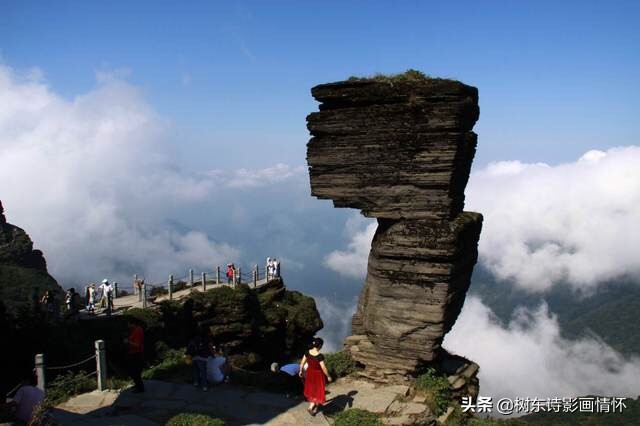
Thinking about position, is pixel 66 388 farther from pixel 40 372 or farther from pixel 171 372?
pixel 171 372

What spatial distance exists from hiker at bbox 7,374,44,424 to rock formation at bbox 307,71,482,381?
9147 millimetres

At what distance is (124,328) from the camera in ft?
90.3

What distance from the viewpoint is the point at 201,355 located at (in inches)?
601

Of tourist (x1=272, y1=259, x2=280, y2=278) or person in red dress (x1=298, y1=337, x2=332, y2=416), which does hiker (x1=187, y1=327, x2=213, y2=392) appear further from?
tourist (x1=272, y1=259, x2=280, y2=278)

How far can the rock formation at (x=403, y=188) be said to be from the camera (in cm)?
1509

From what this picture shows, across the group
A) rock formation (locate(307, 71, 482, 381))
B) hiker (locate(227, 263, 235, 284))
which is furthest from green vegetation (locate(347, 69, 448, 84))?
hiker (locate(227, 263, 235, 284))

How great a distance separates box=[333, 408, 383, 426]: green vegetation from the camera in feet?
40.7

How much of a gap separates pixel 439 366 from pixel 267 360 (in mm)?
20742

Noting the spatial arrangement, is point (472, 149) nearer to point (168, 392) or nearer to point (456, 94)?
point (456, 94)

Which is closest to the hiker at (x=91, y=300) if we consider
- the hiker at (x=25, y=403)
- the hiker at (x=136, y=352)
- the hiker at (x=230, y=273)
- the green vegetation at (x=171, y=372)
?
the hiker at (x=230, y=273)

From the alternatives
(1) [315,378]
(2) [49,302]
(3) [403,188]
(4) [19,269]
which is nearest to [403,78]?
(3) [403,188]

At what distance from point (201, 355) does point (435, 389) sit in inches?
266

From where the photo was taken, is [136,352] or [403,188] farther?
[403,188]

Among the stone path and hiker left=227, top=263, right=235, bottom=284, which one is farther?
hiker left=227, top=263, right=235, bottom=284
